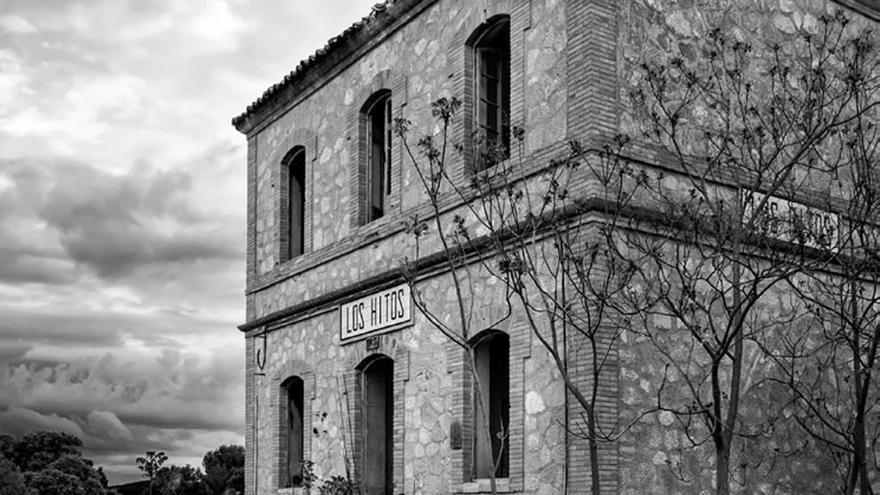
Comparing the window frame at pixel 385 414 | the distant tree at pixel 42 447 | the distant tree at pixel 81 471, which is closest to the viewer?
the window frame at pixel 385 414

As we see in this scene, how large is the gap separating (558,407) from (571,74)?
11.4 ft

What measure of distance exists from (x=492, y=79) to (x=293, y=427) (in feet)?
22.3

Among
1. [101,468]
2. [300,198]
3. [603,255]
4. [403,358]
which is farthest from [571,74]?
[101,468]

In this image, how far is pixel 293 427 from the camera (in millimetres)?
18562

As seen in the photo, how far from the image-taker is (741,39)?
13969mm

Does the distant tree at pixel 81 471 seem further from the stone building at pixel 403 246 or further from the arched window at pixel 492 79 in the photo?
the arched window at pixel 492 79

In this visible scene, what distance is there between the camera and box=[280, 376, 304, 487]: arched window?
1831 centimetres

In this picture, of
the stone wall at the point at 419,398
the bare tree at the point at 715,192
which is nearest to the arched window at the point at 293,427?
the stone wall at the point at 419,398

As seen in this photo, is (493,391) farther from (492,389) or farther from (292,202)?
(292,202)

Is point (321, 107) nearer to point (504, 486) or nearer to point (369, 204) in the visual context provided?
point (369, 204)

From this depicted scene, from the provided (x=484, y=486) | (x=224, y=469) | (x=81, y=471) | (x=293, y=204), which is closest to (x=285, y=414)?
(x=293, y=204)

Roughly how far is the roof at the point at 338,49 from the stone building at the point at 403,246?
0.03 meters

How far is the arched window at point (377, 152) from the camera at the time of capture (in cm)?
1669

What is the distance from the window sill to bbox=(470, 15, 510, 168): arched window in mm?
3977
